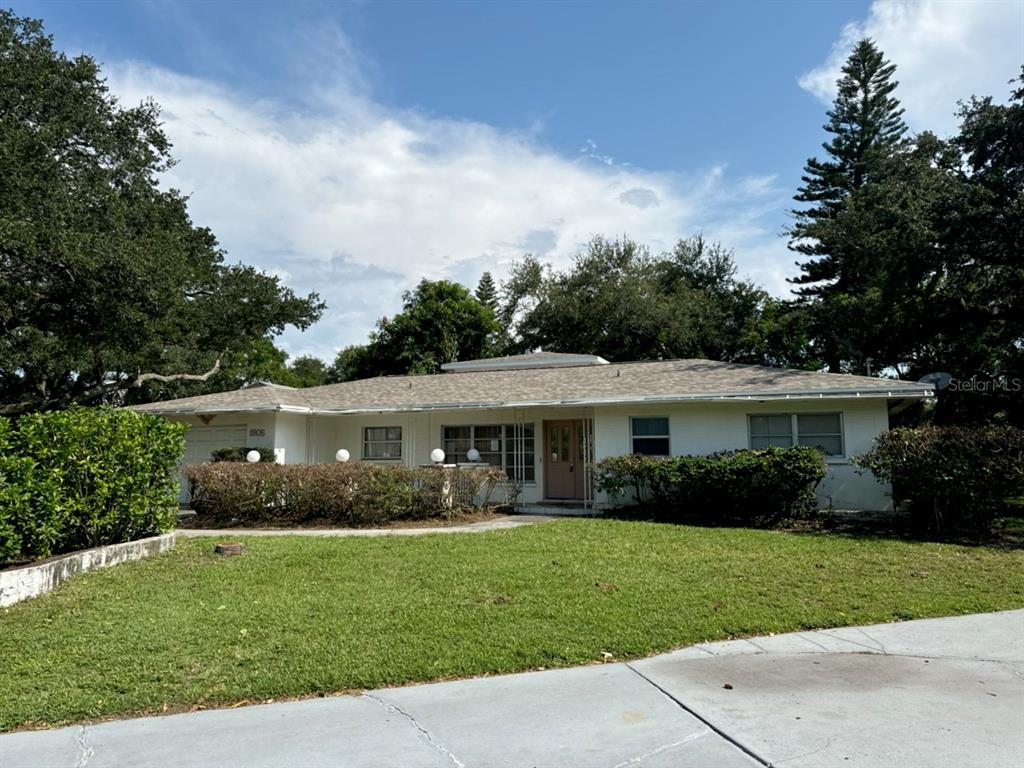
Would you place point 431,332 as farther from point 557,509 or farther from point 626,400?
point 626,400

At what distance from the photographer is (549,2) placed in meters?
11.5

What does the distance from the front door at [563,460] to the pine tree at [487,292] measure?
24.3 meters

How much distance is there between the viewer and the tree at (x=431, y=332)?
1403 inches

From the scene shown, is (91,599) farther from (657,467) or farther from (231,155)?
(231,155)

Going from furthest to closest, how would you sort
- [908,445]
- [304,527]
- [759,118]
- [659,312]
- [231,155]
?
1. [659,312]
2. [231,155]
3. [759,118]
4. [304,527]
5. [908,445]

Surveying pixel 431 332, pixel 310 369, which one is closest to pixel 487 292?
pixel 431 332

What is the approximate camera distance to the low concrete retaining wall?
6746 mm

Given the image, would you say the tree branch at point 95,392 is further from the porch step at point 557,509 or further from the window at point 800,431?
the window at point 800,431

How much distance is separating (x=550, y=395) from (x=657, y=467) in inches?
145

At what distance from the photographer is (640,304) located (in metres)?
31.9

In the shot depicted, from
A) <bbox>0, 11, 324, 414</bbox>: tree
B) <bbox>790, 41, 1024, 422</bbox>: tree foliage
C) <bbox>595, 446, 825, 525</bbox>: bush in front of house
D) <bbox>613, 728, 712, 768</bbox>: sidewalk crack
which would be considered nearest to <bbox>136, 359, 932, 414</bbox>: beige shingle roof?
<bbox>595, 446, 825, 525</bbox>: bush in front of house

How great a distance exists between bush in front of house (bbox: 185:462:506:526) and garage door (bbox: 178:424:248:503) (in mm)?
3478

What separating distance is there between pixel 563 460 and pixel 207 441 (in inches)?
376

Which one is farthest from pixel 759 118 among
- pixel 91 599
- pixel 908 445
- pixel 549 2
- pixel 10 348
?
pixel 10 348
